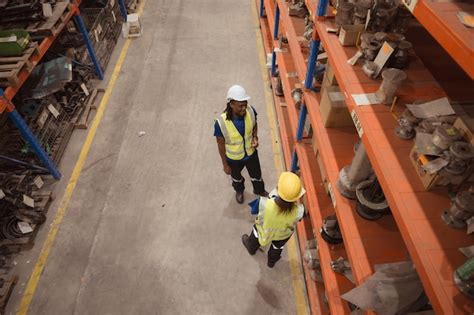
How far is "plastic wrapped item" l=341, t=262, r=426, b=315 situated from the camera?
5.47 feet

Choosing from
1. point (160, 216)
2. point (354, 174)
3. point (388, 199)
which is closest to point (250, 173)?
point (160, 216)

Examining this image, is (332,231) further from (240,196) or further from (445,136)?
(240,196)

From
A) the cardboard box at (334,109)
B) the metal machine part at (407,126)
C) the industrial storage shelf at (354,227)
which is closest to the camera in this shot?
the metal machine part at (407,126)

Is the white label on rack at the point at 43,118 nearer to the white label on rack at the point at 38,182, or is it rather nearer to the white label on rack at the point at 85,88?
the white label on rack at the point at 38,182

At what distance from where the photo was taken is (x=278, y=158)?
5.04 meters

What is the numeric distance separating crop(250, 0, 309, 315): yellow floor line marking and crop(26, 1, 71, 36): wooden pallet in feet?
12.4

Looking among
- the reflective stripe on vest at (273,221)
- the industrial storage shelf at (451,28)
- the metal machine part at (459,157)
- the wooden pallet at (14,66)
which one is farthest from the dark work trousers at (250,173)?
the wooden pallet at (14,66)

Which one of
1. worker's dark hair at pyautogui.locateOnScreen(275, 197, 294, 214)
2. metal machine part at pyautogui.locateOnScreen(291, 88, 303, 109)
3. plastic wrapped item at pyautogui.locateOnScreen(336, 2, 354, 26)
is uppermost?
plastic wrapped item at pyautogui.locateOnScreen(336, 2, 354, 26)

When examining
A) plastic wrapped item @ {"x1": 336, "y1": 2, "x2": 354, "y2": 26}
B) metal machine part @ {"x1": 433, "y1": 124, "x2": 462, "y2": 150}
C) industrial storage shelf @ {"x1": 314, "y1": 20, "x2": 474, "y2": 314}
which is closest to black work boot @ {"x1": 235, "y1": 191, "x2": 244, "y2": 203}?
industrial storage shelf @ {"x1": 314, "y1": 20, "x2": 474, "y2": 314}

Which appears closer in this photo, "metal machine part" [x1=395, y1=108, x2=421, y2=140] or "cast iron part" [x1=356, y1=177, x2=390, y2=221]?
"metal machine part" [x1=395, y1=108, x2=421, y2=140]

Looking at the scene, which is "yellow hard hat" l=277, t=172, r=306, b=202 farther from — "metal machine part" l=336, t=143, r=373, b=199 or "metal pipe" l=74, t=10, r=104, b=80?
"metal pipe" l=74, t=10, r=104, b=80

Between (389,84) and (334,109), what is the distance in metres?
0.74

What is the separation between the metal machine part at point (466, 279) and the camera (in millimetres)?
1320

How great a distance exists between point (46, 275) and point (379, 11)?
15.3ft
